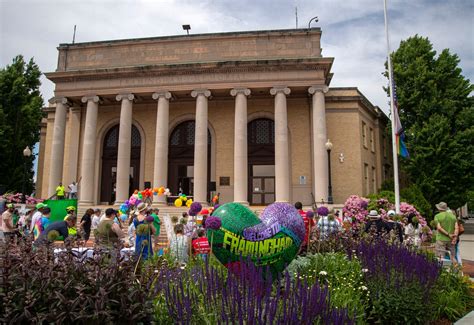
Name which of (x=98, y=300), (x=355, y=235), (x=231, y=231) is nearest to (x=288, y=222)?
(x=231, y=231)

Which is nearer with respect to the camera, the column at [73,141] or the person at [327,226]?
the person at [327,226]

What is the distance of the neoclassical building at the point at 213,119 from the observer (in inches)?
1038

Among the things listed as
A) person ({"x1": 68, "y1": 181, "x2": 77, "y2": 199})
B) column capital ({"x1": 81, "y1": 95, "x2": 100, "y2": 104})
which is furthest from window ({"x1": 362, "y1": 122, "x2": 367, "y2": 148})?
person ({"x1": 68, "y1": 181, "x2": 77, "y2": 199})

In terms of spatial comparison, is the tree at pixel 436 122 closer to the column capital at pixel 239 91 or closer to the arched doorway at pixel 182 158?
the column capital at pixel 239 91

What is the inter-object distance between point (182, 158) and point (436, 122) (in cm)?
2071

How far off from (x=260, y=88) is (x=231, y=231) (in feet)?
75.2

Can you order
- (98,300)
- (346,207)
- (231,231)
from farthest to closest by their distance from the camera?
(346,207), (231,231), (98,300)

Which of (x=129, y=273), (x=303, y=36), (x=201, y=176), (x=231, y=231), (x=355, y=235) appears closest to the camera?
(x=129, y=273)

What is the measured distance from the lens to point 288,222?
17.8ft

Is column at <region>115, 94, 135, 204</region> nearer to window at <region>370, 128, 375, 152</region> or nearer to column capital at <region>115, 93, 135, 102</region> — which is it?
column capital at <region>115, 93, 135, 102</region>

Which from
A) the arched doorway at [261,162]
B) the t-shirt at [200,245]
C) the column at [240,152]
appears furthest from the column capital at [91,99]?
the t-shirt at [200,245]

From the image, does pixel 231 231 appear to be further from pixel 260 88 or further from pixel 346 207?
pixel 260 88

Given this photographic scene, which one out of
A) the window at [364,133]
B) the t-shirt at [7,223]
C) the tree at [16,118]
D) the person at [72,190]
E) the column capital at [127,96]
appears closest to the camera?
the t-shirt at [7,223]

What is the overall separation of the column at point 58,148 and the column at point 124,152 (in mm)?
4973
